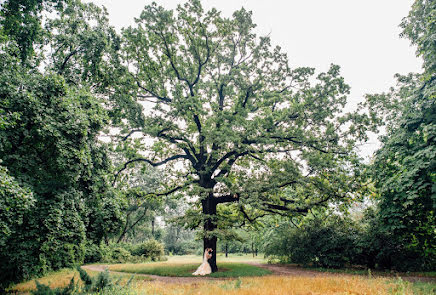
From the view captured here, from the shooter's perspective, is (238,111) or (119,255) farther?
(119,255)

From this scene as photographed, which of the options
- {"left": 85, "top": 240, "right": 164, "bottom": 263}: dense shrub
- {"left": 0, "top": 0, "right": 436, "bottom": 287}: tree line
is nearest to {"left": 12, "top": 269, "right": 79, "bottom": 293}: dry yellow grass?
{"left": 0, "top": 0, "right": 436, "bottom": 287}: tree line

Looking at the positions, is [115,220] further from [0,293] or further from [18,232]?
[0,293]

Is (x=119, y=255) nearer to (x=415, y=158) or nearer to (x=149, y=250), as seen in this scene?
(x=149, y=250)

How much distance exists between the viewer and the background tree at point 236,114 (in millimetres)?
14367

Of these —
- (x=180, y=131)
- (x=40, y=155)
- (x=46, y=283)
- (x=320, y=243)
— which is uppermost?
(x=180, y=131)

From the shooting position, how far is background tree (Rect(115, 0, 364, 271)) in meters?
14.4

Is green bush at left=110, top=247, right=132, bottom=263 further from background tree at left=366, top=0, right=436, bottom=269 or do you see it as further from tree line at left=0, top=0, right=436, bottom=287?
background tree at left=366, top=0, right=436, bottom=269

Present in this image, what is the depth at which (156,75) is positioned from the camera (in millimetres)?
16547

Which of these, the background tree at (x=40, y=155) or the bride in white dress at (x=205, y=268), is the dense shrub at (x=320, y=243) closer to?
the bride in white dress at (x=205, y=268)

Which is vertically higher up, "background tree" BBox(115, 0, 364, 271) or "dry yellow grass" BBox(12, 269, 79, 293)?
"background tree" BBox(115, 0, 364, 271)

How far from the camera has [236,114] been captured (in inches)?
624

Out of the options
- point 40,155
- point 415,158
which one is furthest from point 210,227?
point 415,158

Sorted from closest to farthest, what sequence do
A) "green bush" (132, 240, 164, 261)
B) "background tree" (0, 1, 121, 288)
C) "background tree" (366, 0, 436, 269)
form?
1. "background tree" (0, 1, 121, 288)
2. "background tree" (366, 0, 436, 269)
3. "green bush" (132, 240, 164, 261)

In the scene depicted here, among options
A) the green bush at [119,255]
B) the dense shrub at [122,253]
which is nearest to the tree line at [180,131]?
the dense shrub at [122,253]
